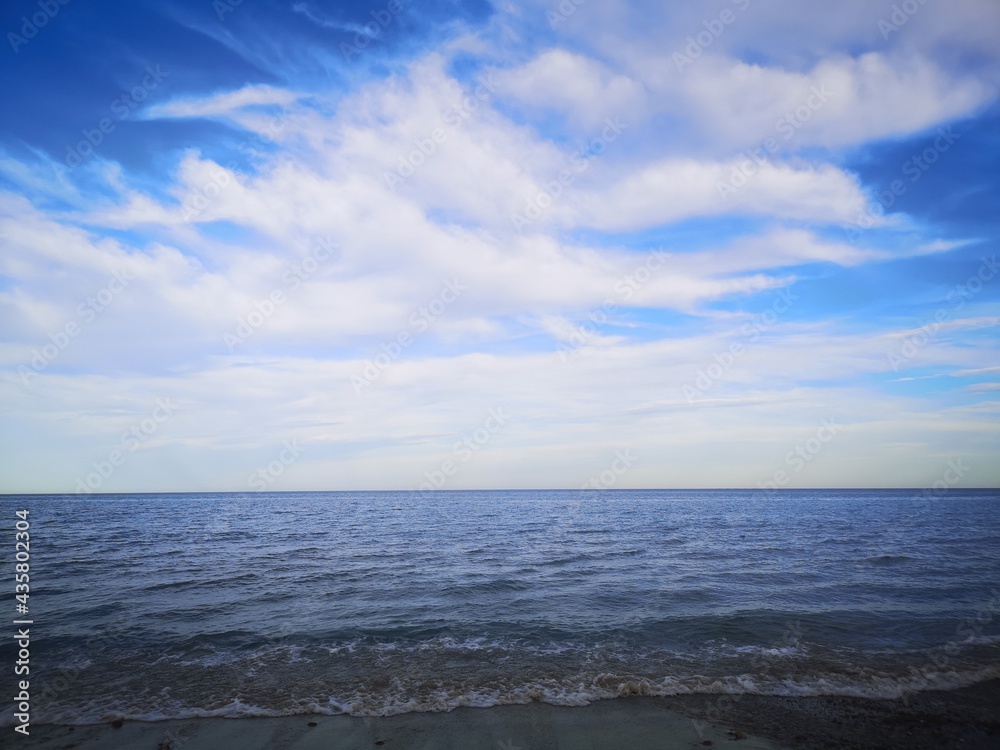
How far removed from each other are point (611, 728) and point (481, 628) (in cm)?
681

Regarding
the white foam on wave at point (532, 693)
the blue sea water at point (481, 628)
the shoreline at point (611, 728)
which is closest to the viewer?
the shoreline at point (611, 728)

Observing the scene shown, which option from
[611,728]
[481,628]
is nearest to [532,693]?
[611,728]

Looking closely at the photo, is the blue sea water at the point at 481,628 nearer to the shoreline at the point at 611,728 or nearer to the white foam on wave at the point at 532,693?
the white foam on wave at the point at 532,693

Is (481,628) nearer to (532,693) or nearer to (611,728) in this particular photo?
(532,693)

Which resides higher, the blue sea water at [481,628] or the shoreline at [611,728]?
the shoreline at [611,728]

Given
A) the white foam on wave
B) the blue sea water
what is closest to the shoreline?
the white foam on wave

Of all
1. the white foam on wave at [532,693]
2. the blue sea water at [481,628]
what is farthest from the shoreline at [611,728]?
the blue sea water at [481,628]

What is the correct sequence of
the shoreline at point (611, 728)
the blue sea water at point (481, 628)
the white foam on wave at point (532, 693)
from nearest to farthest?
the shoreline at point (611, 728)
the white foam on wave at point (532, 693)
the blue sea water at point (481, 628)

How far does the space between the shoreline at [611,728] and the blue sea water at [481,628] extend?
0.49 metres

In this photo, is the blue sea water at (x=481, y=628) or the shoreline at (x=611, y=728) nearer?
the shoreline at (x=611, y=728)

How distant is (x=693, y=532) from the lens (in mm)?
42938

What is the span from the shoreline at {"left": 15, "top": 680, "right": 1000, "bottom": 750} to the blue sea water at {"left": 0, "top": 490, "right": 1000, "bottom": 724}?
19.2 inches

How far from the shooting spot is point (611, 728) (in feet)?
29.0

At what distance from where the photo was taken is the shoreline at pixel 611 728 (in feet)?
27.4
